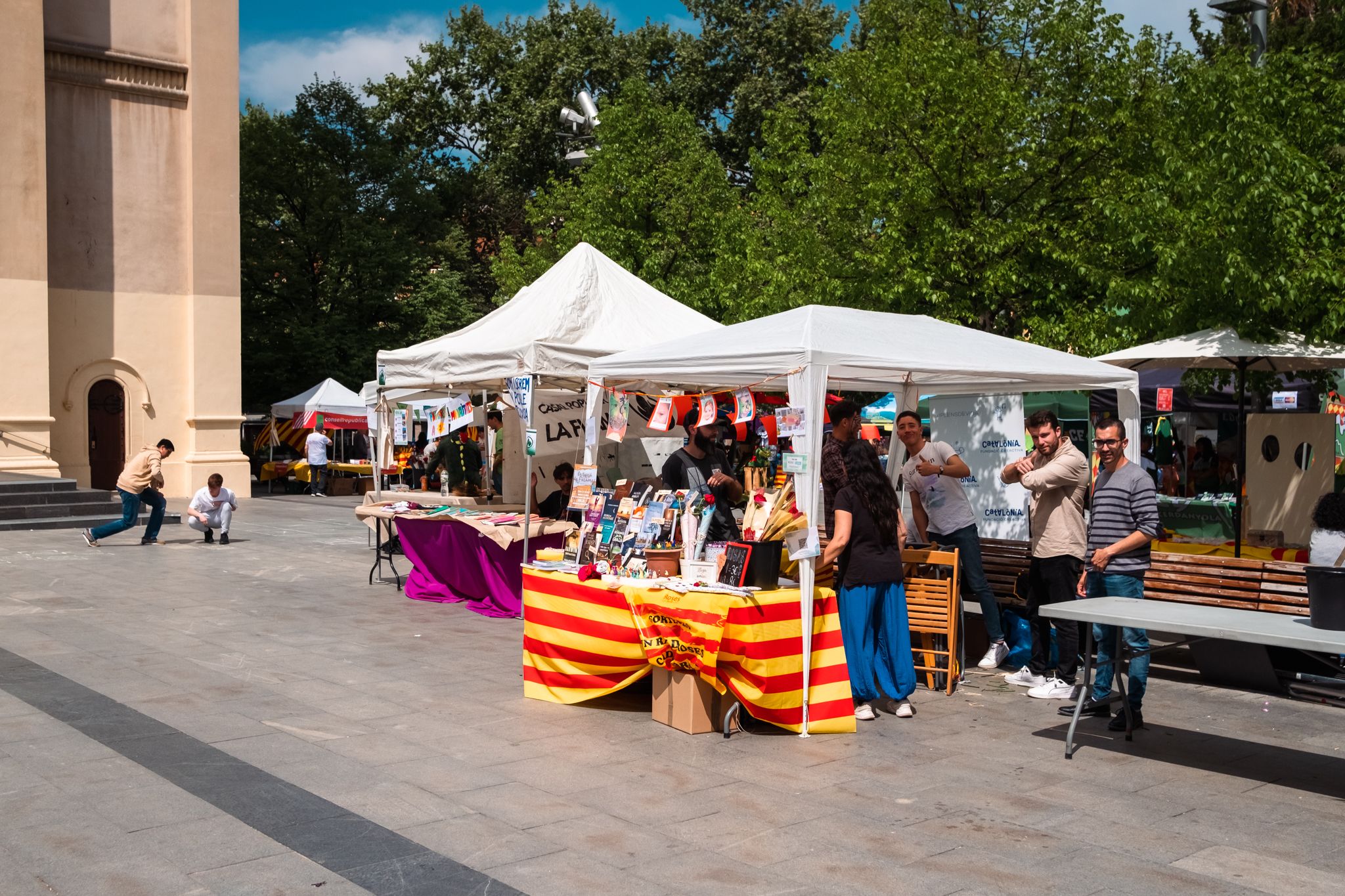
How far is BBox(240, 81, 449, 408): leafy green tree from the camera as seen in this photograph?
1432 inches

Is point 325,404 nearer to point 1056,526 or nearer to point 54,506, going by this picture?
point 54,506

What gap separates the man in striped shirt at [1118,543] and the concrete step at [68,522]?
17490 mm

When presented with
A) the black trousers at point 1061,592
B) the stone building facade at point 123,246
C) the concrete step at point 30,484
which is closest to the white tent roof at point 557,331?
the black trousers at point 1061,592

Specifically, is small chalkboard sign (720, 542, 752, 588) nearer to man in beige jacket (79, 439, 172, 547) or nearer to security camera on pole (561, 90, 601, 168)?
man in beige jacket (79, 439, 172, 547)

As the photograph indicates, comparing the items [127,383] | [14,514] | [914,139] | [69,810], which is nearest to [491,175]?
[127,383]

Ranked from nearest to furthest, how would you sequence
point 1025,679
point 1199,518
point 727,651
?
point 727,651 < point 1025,679 < point 1199,518

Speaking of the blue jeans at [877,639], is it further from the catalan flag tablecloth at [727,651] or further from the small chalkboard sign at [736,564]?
the small chalkboard sign at [736,564]

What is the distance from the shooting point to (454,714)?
743 centimetres

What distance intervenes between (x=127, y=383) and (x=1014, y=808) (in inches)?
1012

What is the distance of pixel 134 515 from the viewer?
17.5 meters

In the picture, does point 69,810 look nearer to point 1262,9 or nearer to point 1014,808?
point 1014,808

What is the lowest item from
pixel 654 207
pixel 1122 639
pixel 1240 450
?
pixel 1122 639

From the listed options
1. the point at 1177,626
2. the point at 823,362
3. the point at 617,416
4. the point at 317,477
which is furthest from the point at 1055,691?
the point at 317,477

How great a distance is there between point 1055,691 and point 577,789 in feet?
12.5
